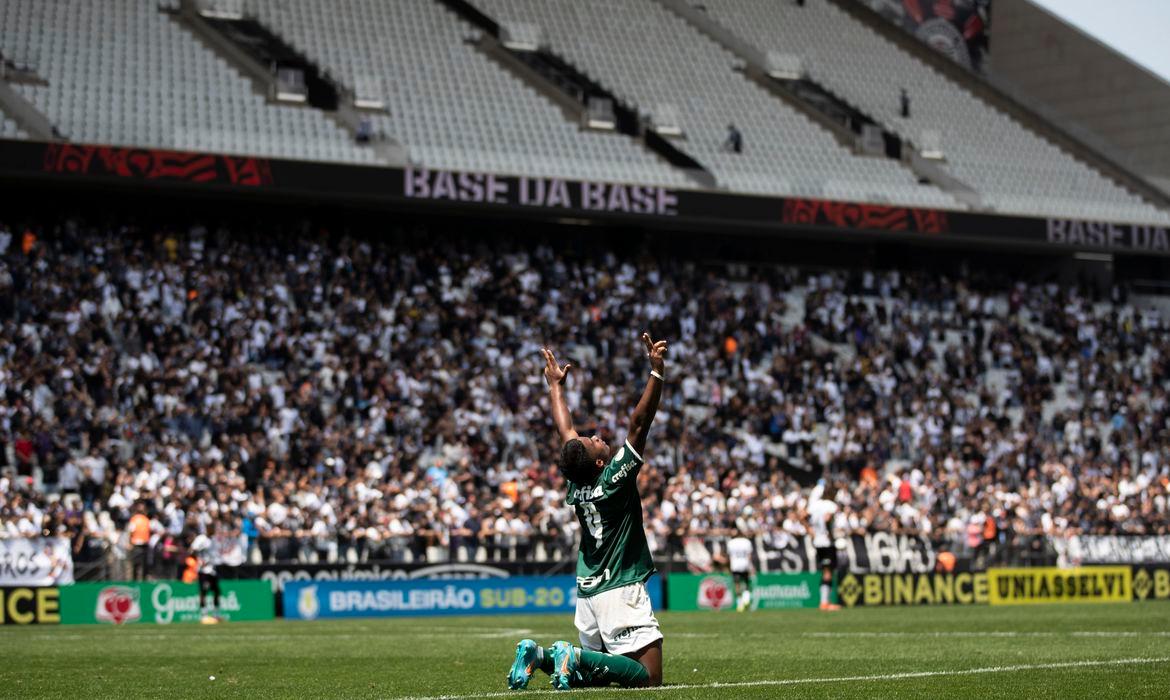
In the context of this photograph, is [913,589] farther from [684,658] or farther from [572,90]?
[572,90]

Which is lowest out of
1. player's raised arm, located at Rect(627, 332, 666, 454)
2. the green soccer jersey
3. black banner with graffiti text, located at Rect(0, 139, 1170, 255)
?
the green soccer jersey

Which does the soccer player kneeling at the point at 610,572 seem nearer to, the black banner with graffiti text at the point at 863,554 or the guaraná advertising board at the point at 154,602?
the guaraná advertising board at the point at 154,602

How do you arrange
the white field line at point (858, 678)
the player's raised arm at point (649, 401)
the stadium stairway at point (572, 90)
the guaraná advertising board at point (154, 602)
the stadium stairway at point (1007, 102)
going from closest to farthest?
1. the player's raised arm at point (649, 401)
2. the white field line at point (858, 678)
3. the guaraná advertising board at point (154, 602)
4. the stadium stairway at point (572, 90)
5. the stadium stairway at point (1007, 102)

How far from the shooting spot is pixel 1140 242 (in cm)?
5175

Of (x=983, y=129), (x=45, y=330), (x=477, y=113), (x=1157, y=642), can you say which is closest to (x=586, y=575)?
(x=1157, y=642)

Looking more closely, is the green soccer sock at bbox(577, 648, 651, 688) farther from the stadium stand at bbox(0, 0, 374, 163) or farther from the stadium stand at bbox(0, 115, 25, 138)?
the stadium stand at bbox(0, 0, 374, 163)

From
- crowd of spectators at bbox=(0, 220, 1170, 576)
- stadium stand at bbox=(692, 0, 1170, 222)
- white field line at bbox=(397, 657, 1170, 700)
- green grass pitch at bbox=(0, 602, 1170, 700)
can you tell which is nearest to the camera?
white field line at bbox=(397, 657, 1170, 700)

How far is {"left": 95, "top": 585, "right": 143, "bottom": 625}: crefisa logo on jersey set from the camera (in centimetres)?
2742

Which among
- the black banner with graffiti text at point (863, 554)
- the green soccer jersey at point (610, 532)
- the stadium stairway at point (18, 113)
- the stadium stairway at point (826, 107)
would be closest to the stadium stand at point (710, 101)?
the stadium stairway at point (826, 107)

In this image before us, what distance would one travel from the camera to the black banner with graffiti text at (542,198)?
38.4 m

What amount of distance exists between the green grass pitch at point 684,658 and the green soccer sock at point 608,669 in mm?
156

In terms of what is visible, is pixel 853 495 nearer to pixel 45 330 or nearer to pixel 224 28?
pixel 45 330

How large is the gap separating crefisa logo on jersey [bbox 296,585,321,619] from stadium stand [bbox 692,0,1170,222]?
30.0 meters

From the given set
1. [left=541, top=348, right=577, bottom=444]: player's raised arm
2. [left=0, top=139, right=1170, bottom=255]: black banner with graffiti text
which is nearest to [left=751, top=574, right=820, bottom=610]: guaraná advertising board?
[left=0, top=139, right=1170, bottom=255]: black banner with graffiti text
